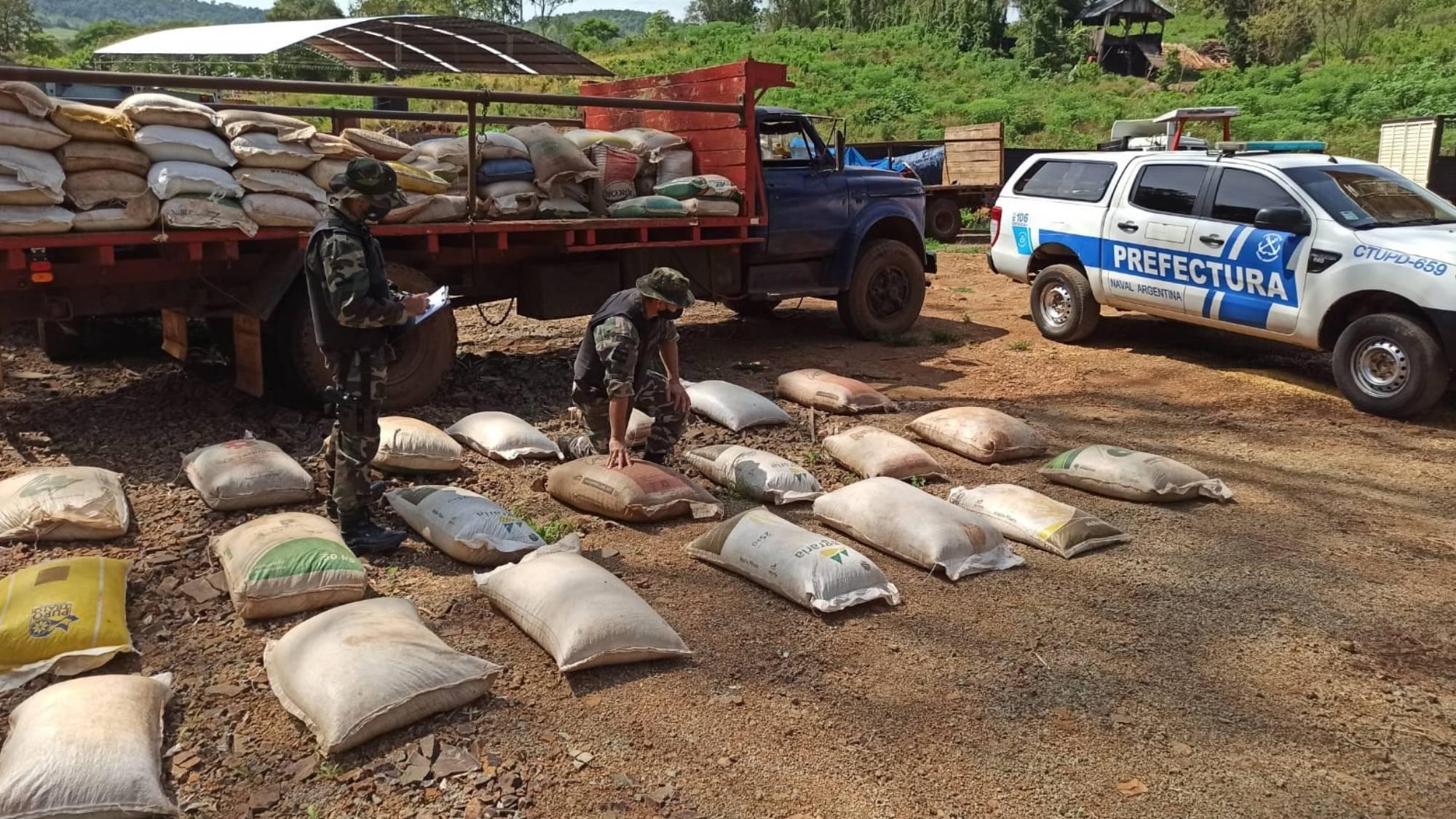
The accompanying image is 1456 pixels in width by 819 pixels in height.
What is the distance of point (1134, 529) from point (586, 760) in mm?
3126

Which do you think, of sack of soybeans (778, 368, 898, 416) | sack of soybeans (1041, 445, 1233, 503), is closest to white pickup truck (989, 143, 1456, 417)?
sack of soybeans (1041, 445, 1233, 503)

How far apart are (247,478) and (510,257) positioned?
2.87 m

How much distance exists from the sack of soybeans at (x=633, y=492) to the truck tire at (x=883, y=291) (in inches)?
177

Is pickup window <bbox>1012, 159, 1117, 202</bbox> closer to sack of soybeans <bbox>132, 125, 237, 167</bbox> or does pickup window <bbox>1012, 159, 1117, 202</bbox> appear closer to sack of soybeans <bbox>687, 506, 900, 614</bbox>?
sack of soybeans <bbox>687, 506, 900, 614</bbox>

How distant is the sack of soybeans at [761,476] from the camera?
17.1 ft

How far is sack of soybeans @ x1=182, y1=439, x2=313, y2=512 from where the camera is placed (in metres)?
4.71

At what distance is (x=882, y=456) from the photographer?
5.59 meters

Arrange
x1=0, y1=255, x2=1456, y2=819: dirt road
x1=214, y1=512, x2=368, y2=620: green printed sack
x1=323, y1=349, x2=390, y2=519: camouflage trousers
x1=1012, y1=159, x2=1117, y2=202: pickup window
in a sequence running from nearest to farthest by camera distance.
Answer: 1. x1=0, y1=255, x2=1456, y2=819: dirt road
2. x1=214, y1=512, x2=368, y2=620: green printed sack
3. x1=323, y1=349, x2=390, y2=519: camouflage trousers
4. x1=1012, y1=159, x2=1117, y2=202: pickup window

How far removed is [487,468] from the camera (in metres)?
5.71

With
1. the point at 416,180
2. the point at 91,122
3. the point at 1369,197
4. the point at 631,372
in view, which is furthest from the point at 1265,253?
the point at 91,122

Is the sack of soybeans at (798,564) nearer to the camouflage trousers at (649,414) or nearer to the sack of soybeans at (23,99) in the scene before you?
the camouflage trousers at (649,414)

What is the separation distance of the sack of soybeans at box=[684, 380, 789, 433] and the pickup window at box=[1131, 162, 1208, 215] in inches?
147

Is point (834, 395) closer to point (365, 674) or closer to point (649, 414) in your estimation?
point (649, 414)

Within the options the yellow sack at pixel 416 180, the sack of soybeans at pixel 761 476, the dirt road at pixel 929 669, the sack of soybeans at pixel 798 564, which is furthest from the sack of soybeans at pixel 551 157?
the sack of soybeans at pixel 798 564
